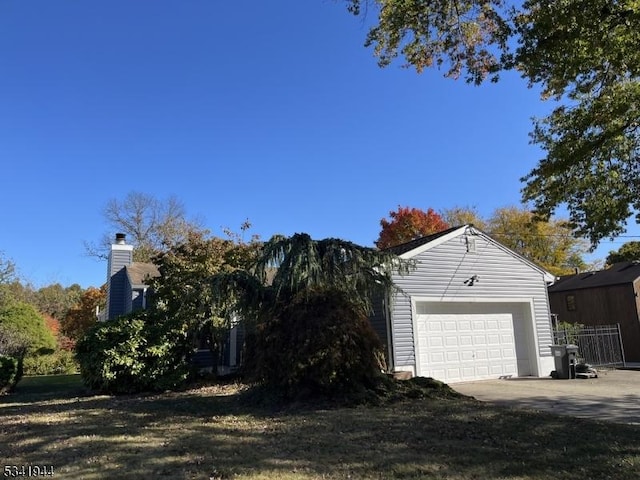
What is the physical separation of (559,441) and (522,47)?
612cm

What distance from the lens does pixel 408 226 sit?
3428 cm

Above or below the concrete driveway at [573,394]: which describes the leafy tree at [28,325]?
above

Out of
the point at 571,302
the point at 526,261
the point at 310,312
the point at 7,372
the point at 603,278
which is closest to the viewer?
the point at 310,312

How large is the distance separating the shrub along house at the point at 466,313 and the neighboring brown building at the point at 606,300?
886cm

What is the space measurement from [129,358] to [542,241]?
32145 millimetres

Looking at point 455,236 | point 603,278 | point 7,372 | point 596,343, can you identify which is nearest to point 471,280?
point 455,236

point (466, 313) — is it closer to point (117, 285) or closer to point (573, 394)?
point (573, 394)

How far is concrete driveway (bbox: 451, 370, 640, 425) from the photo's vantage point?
338 inches

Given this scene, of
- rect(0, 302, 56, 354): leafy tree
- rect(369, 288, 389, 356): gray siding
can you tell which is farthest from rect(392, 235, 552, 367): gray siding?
rect(0, 302, 56, 354): leafy tree

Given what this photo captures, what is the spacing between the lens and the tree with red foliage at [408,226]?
1335 inches

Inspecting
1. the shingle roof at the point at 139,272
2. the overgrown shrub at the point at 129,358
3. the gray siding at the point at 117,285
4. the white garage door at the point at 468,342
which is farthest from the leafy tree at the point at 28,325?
the white garage door at the point at 468,342

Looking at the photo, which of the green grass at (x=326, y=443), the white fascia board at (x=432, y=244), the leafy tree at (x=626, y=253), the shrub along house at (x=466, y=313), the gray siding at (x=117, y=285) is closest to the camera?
the green grass at (x=326, y=443)

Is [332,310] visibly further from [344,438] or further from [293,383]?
[344,438]

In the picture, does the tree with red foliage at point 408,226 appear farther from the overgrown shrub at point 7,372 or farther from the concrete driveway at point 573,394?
the overgrown shrub at point 7,372
